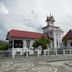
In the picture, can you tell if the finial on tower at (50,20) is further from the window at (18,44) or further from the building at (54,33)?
the window at (18,44)

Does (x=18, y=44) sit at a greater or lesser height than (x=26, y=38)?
lesser

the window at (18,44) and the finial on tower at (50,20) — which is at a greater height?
the finial on tower at (50,20)

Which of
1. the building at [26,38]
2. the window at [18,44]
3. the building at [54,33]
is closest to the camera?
the building at [26,38]

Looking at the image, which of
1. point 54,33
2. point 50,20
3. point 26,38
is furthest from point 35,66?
point 50,20

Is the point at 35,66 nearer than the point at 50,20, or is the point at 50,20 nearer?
the point at 35,66

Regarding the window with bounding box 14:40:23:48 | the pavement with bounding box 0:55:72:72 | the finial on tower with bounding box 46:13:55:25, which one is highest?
the finial on tower with bounding box 46:13:55:25

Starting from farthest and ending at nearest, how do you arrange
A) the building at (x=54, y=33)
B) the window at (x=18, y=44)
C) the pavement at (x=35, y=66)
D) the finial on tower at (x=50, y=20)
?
the finial on tower at (x=50, y=20) < the building at (x=54, y=33) < the window at (x=18, y=44) < the pavement at (x=35, y=66)

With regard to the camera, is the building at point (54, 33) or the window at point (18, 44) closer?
the window at point (18, 44)

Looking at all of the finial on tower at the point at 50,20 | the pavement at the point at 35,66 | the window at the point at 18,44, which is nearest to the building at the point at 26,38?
the window at the point at 18,44

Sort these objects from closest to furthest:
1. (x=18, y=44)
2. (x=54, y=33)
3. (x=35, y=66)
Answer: (x=35, y=66)
(x=18, y=44)
(x=54, y=33)

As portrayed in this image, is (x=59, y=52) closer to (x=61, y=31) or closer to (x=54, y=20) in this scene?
(x=61, y=31)

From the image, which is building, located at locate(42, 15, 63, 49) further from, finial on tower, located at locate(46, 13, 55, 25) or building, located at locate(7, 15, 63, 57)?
finial on tower, located at locate(46, 13, 55, 25)

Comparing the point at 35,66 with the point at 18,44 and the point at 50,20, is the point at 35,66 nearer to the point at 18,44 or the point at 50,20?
the point at 18,44

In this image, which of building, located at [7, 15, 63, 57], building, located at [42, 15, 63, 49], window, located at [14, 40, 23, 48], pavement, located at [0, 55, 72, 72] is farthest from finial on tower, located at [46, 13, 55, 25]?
pavement, located at [0, 55, 72, 72]
